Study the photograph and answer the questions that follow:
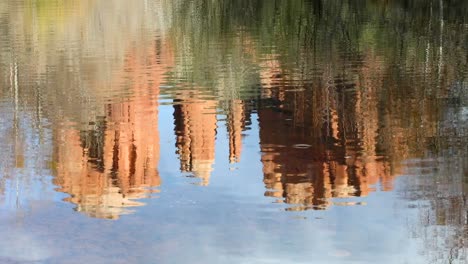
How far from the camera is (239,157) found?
59.4ft

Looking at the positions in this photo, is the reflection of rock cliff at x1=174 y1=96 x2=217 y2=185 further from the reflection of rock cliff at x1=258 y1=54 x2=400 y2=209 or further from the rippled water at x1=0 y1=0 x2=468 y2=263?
the reflection of rock cliff at x1=258 y1=54 x2=400 y2=209

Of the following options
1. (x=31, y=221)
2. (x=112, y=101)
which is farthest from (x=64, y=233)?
(x=112, y=101)

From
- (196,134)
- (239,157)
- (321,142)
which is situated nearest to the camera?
(239,157)

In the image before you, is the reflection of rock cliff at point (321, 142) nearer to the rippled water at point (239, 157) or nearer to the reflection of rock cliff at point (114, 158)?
the rippled water at point (239, 157)

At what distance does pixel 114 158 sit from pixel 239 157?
2594mm

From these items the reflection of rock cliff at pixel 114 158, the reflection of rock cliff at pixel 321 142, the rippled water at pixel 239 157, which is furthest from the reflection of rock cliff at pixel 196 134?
the reflection of rock cliff at pixel 321 142

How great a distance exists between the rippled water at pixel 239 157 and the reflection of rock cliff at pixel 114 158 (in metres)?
0.06

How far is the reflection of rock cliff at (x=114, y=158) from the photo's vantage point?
14.8 metres

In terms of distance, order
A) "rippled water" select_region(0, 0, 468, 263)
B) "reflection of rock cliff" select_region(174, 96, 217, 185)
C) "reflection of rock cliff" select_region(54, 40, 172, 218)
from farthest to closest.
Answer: "reflection of rock cliff" select_region(174, 96, 217, 185), "reflection of rock cliff" select_region(54, 40, 172, 218), "rippled water" select_region(0, 0, 468, 263)

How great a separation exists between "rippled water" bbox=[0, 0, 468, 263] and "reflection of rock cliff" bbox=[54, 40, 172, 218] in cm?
6

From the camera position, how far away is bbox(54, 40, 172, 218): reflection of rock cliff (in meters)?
A: 14.8

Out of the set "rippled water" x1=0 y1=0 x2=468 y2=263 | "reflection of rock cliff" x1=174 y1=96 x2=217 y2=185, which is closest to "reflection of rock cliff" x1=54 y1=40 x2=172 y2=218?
"rippled water" x1=0 y1=0 x2=468 y2=263

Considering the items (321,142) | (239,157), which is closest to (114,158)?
(239,157)

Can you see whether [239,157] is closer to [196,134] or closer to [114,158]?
[196,134]
